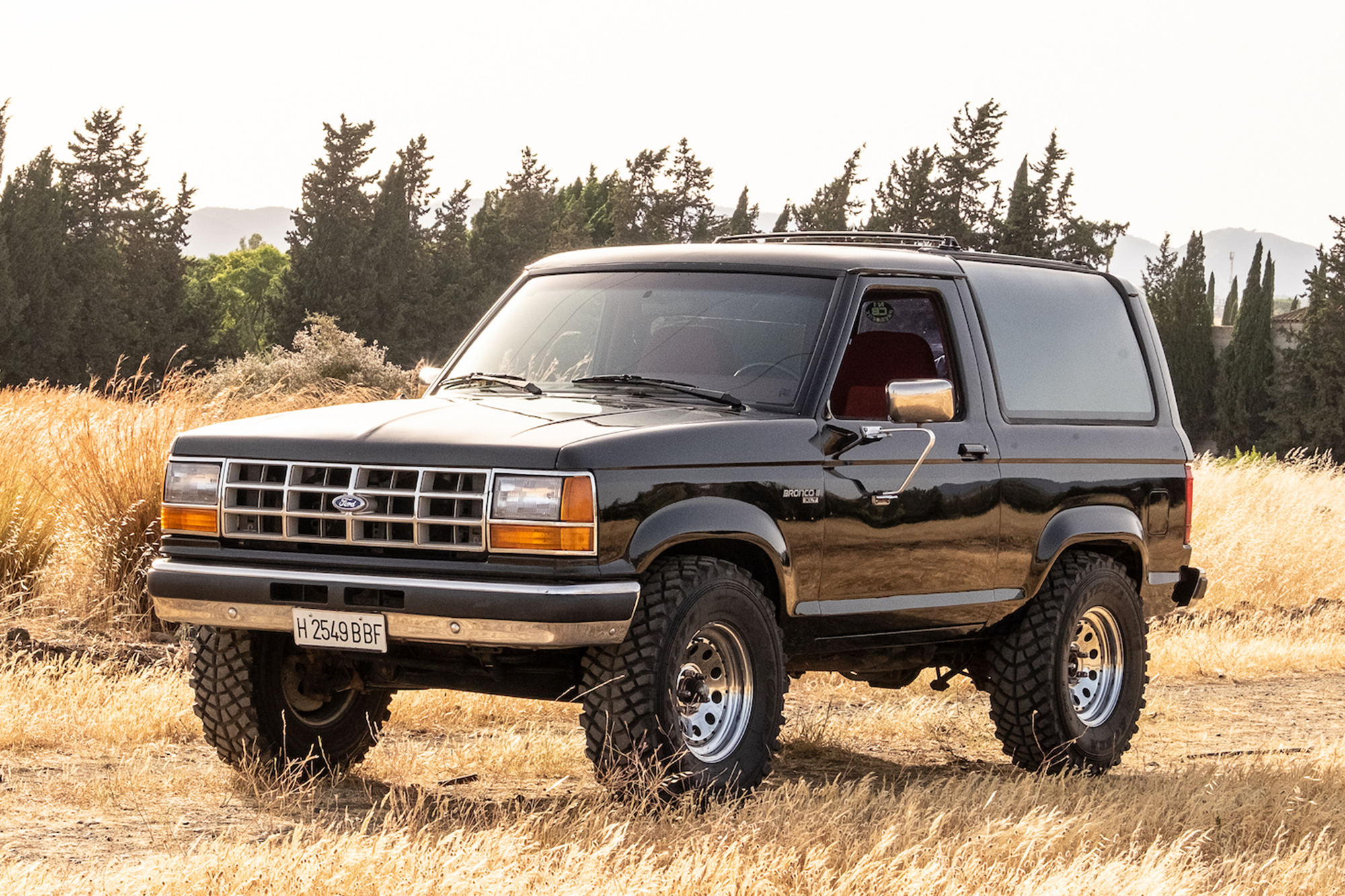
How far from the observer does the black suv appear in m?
5.57

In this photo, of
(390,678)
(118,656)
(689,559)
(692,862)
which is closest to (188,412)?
(118,656)

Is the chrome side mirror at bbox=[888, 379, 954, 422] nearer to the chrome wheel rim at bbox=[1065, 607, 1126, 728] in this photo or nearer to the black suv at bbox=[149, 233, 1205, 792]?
the black suv at bbox=[149, 233, 1205, 792]

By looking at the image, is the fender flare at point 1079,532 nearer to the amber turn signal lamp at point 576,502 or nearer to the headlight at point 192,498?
the amber turn signal lamp at point 576,502

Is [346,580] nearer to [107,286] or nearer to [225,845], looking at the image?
[225,845]

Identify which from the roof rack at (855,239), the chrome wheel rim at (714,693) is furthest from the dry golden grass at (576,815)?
the roof rack at (855,239)

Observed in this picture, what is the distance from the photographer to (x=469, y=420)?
5.95 m

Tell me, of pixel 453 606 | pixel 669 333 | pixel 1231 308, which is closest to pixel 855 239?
pixel 669 333

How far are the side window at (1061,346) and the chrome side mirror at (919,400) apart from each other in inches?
36.3

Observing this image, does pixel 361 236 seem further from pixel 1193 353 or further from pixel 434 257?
pixel 1193 353

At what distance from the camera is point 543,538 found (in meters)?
5.45

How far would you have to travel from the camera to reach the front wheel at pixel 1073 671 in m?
7.57

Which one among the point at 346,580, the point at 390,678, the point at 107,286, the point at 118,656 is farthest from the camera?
the point at 107,286

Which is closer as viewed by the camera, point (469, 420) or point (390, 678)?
point (469, 420)

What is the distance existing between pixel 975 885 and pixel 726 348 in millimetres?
2377
